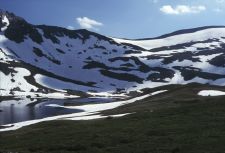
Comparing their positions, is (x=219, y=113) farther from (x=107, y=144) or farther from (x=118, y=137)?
(x=107, y=144)

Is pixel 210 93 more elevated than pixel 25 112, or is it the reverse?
pixel 210 93

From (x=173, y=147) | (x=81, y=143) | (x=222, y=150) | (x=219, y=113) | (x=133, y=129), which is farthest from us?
(x=219, y=113)

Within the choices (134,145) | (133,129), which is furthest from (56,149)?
(133,129)

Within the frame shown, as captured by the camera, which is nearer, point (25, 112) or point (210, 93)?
point (210, 93)

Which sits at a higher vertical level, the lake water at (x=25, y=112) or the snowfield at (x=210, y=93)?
the snowfield at (x=210, y=93)

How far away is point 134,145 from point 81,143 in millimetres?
4367

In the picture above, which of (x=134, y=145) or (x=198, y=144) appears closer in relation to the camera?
(x=198, y=144)

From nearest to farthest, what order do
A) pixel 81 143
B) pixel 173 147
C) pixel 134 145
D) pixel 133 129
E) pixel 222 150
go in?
1. pixel 222 150
2. pixel 173 147
3. pixel 134 145
4. pixel 81 143
5. pixel 133 129

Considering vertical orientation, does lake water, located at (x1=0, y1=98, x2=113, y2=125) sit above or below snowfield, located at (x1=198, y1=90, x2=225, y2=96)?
below

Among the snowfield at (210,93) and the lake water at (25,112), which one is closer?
the snowfield at (210,93)

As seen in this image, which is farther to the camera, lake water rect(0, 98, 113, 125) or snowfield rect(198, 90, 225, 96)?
lake water rect(0, 98, 113, 125)

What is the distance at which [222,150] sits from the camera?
24281mm

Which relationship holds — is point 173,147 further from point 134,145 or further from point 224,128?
point 224,128

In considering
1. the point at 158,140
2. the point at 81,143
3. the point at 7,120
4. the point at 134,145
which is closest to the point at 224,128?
the point at 158,140
